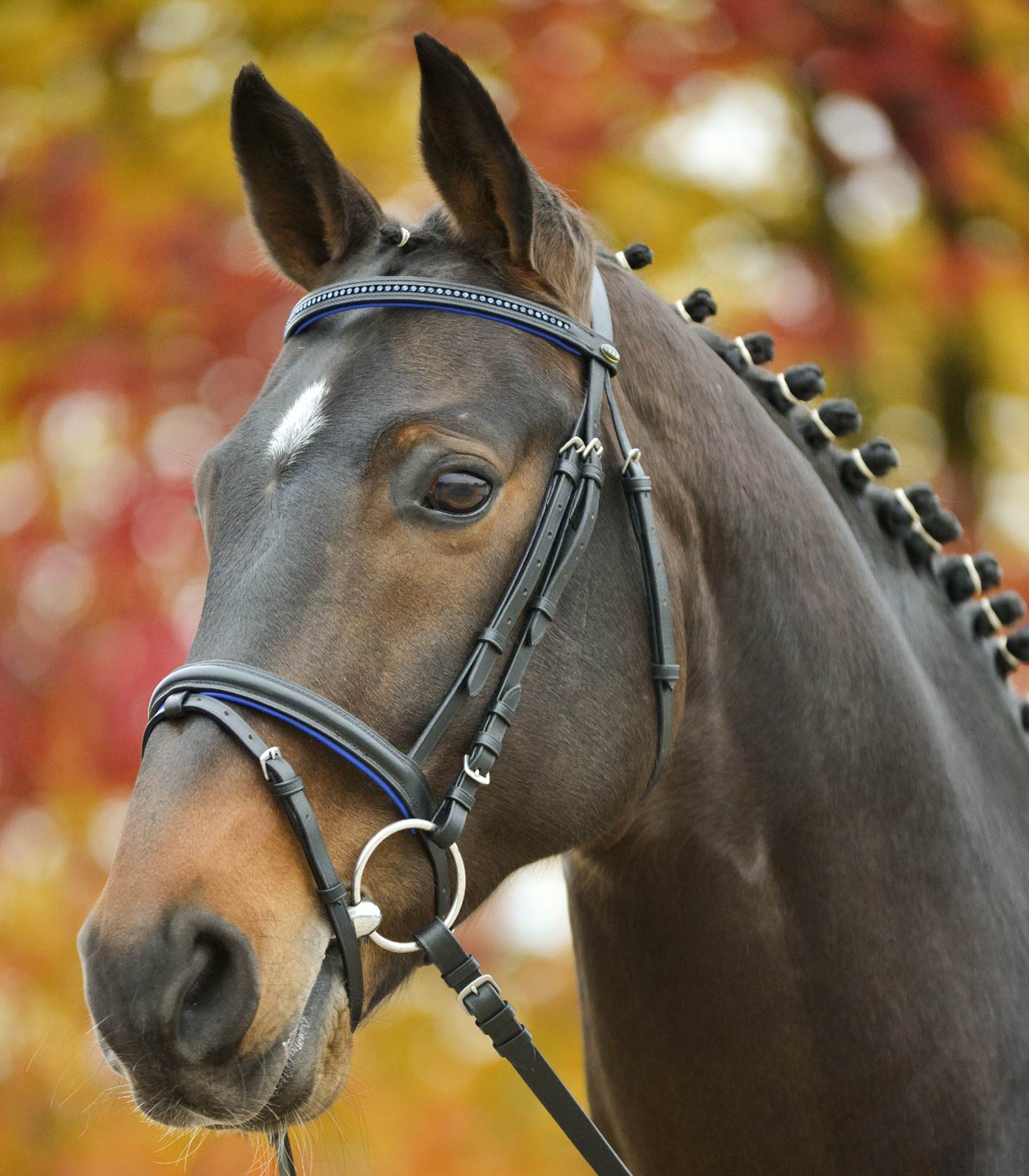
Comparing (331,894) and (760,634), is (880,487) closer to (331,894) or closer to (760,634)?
(760,634)

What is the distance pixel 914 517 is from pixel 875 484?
154 millimetres

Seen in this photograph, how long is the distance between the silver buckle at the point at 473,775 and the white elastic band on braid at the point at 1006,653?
197 cm

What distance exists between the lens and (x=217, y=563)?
2.52m

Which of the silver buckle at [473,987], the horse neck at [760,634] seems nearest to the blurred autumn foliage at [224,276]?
the horse neck at [760,634]

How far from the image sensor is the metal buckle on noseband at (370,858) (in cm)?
236

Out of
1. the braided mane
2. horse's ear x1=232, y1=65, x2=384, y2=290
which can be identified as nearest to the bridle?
horse's ear x1=232, y1=65, x2=384, y2=290

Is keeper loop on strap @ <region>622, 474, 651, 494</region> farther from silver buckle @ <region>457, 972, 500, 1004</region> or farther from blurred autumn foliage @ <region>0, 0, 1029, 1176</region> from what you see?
blurred autumn foliage @ <region>0, 0, 1029, 1176</region>

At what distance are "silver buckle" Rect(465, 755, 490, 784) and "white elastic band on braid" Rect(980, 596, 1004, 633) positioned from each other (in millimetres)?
1940

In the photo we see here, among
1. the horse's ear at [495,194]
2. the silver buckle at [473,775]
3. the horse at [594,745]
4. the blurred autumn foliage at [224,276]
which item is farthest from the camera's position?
the blurred autumn foliage at [224,276]

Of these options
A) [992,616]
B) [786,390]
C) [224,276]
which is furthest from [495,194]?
[224,276]

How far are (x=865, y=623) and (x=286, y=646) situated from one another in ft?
5.04

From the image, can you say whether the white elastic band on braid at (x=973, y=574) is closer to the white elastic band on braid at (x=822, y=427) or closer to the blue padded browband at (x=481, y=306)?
the white elastic band on braid at (x=822, y=427)

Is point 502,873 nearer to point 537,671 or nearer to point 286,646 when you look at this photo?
point 537,671

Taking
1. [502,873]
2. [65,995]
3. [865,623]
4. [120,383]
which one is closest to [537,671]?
[502,873]
